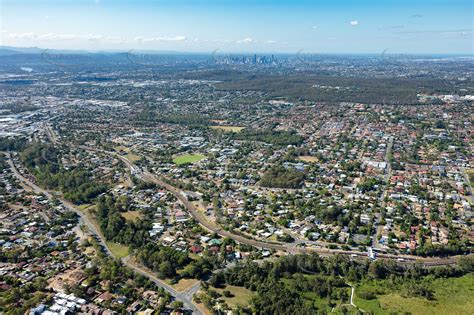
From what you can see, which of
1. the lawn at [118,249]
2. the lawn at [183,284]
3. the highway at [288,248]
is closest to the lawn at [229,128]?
the highway at [288,248]

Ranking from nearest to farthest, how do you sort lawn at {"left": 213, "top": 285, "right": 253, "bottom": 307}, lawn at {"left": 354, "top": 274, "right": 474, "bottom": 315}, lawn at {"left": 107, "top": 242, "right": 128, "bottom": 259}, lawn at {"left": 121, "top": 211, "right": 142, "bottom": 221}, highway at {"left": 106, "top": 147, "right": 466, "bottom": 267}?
lawn at {"left": 354, "top": 274, "right": 474, "bottom": 315} → lawn at {"left": 213, "top": 285, "right": 253, "bottom": 307} → highway at {"left": 106, "top": 147, "right": 466, "bottom": 267} → lawn at {"left": 107, "top": 242, "right": 128, "bottom": 259} → lawn at {"left": 121, "top": 211, "right": 142, "bottom": 221}

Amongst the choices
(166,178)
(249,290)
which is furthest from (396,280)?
(166,178)

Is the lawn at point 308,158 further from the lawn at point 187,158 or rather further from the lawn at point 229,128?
the lawn at point 229,128

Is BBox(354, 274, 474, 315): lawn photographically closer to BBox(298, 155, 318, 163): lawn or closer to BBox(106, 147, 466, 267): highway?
BBox(106, 147, 466, 267): highway

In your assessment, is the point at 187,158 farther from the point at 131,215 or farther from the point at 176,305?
the point at 176,305

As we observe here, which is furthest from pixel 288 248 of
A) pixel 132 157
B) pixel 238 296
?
pixel 132 157

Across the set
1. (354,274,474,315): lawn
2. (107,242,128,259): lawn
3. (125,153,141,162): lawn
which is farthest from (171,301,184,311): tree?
(125,153,141,162): lawn
